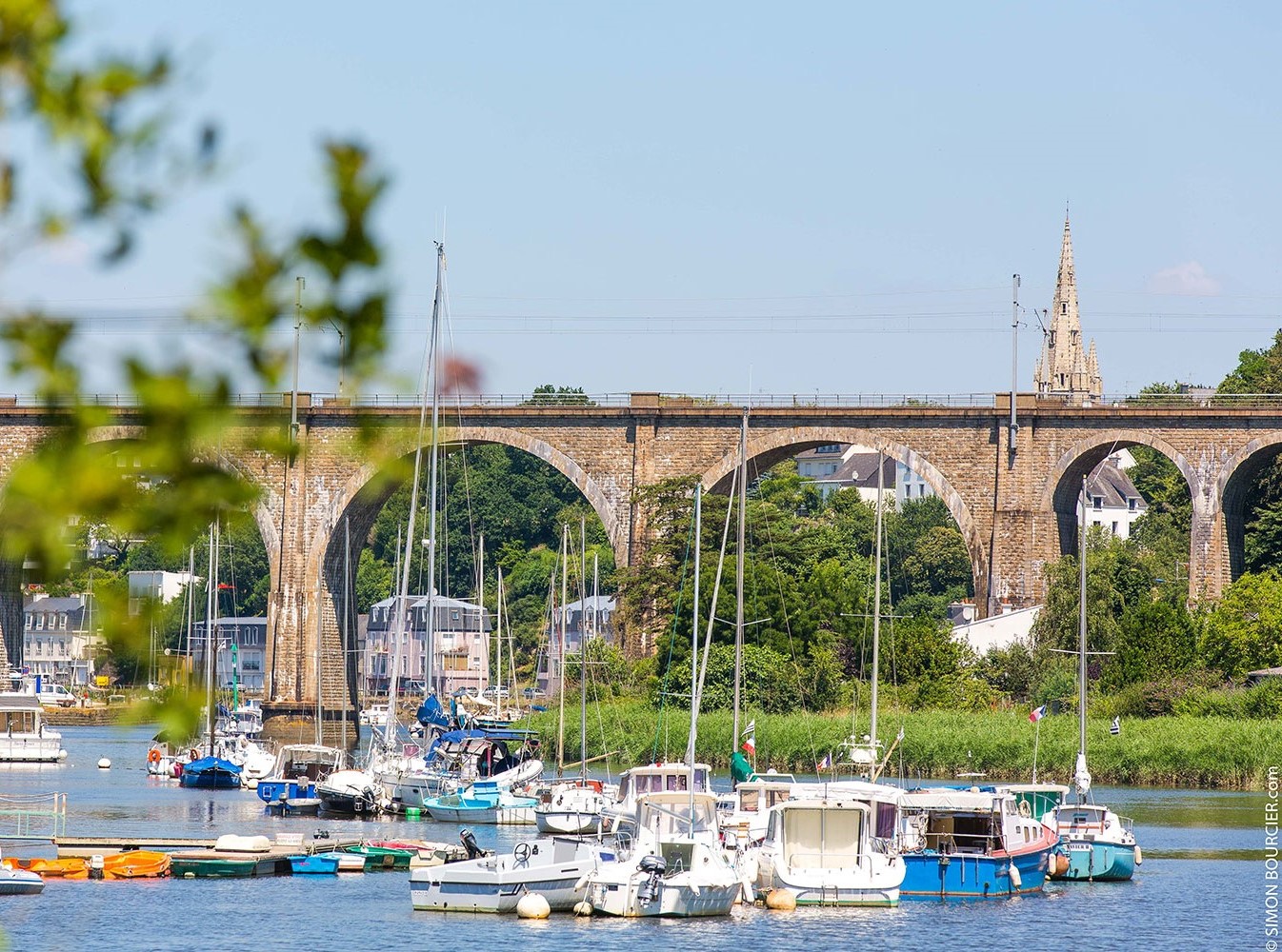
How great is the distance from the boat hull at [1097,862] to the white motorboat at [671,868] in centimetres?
824

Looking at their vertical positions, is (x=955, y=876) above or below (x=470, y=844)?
below

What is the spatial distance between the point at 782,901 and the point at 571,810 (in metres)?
9.93

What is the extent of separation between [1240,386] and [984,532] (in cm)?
A: 2464

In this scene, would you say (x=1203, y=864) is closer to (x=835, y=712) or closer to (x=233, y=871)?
(x=233, y=871)

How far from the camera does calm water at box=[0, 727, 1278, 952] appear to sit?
29.4 meters

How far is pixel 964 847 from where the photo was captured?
3597cm

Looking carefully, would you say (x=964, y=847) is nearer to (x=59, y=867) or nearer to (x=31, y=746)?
(x=59, y=867)

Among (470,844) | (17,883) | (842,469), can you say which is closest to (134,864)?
(17,883)

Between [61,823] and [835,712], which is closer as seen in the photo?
[61,823]

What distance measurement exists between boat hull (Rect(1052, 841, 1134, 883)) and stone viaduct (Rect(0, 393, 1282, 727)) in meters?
30.4

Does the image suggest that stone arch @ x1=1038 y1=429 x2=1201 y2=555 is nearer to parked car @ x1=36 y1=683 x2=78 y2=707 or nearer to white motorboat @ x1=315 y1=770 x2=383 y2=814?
white motorboat @ x1=315 y1=770 x2=383 y2=814

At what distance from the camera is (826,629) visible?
69875 millimetres

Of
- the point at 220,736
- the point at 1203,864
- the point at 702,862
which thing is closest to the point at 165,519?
the point at 702,862

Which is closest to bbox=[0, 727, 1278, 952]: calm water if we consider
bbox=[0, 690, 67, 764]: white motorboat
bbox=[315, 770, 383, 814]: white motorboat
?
bbox=[315, 770, 383, 814]: white motorboat
